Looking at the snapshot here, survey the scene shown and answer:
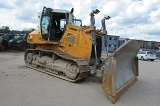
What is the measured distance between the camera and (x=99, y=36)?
1005cm

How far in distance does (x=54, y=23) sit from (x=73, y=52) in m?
1.94

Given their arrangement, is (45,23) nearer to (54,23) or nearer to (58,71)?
(54,23)

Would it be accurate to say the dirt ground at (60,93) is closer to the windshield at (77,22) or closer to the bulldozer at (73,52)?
the bulldozer at (73,52)

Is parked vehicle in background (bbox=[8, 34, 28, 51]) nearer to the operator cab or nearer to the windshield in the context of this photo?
the operator cab

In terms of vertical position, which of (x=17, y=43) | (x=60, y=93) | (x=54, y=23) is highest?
(x=54, y=23)

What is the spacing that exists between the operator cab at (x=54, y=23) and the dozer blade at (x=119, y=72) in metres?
3.27

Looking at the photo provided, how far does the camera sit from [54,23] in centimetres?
1092

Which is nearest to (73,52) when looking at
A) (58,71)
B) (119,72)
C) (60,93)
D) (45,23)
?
(58,71)

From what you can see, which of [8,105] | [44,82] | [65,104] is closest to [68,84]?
[44,82]

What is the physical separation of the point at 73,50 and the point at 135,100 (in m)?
3.80

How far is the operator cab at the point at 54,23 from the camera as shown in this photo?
34.8 ft

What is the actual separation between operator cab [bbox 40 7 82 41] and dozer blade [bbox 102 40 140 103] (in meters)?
3.27

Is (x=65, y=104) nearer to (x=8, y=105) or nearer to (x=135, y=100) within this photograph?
(x=8, y=105)

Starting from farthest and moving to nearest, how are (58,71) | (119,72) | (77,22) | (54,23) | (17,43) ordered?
(17,43), (77,22), (54,23), (58,71), (119,72)
